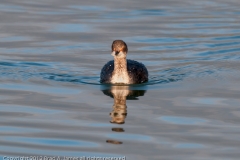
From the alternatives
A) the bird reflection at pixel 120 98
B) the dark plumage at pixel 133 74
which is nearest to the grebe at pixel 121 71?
the dark plumage at pixel 133 74

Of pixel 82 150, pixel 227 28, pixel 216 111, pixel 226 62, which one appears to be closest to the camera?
pixel 82 150

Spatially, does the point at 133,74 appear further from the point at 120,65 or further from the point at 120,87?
the point at 120,87

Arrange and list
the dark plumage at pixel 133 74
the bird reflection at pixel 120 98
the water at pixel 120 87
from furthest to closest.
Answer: the dark plumage at pixel 133 74 → the bird reflection at pixel 120 98 → the water at pixel 120 87

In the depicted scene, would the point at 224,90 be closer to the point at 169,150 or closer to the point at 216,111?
the point at 216,111

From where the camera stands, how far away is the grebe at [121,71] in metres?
16.9

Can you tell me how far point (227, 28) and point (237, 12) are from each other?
9.80 ft

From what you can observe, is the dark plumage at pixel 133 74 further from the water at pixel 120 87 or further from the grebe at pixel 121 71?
the water at pixel 120 87

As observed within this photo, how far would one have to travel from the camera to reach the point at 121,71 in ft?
55.9

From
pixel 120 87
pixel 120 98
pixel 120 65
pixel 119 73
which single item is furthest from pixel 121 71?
pixel 120 98

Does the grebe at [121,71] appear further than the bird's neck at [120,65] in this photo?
No

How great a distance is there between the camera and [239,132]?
12633 millimetres

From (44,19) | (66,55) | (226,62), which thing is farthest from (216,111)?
→ (44,19)

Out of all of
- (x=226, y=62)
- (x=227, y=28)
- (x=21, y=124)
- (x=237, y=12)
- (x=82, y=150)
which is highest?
(x=237, y=12)

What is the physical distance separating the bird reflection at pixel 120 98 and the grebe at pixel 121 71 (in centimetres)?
25
